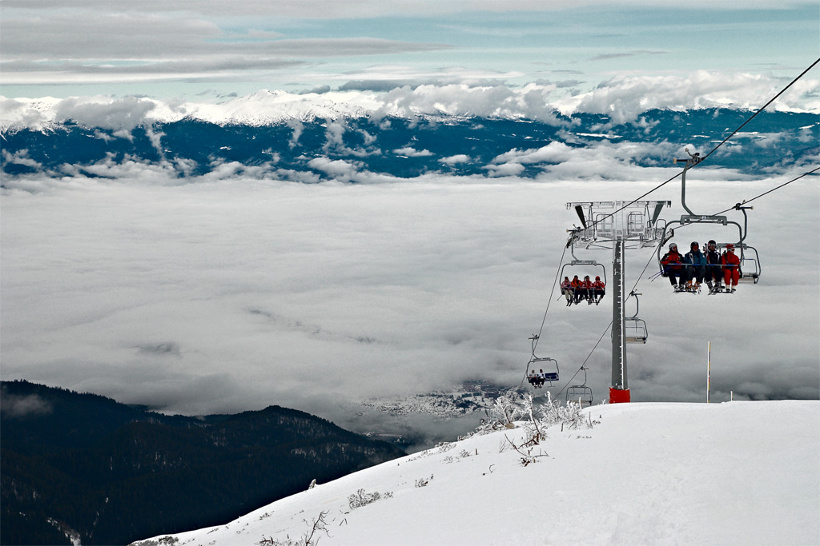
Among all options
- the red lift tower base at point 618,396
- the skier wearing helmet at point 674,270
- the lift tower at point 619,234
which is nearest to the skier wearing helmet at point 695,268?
the skier wearing helmet at point 674,270

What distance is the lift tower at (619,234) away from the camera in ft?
81.8

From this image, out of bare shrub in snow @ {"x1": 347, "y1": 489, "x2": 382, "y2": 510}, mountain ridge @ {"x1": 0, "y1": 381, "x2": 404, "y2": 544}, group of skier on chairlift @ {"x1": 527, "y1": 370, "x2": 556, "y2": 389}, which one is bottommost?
mountain ridge @ {"x1": 0, "y1": 381, "x2": 404, "y2": 544}

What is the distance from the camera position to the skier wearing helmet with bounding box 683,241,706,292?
69.5ft

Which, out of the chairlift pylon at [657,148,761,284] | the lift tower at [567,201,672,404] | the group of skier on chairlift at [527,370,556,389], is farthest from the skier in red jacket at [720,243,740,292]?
the group of skier on chairlift at [527,370,556,389]

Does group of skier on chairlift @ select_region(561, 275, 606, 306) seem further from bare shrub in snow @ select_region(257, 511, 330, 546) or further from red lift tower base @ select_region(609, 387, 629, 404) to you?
bare shrub in snow @ select_region(257, 511, 330, 546)

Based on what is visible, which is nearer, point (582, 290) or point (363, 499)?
point (363, 499)

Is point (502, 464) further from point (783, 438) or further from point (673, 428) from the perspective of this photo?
point (783, 438)

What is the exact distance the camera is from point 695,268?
21.2m

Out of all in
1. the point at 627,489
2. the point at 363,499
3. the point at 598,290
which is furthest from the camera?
the point at 598,290

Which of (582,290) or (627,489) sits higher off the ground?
(627,489)

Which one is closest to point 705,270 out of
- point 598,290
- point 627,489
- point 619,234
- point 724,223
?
point 724,223

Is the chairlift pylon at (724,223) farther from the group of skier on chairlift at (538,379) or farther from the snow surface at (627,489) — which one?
the group of skier on chairlift at (538,379)

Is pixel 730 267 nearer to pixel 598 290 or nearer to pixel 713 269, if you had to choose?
pixel 713 269

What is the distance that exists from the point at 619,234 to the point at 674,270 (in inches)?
173
